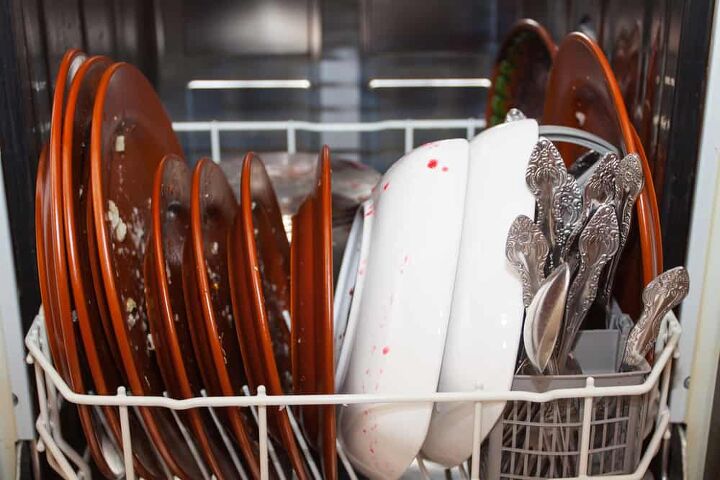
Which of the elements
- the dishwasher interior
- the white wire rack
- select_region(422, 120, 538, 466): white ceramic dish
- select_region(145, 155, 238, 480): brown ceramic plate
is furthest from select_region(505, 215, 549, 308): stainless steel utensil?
the white wire rack

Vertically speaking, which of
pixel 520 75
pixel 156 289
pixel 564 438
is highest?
pixel 520 75

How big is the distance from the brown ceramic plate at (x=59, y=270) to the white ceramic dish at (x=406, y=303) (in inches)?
7.7

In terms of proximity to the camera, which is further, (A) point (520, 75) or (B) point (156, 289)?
(A) point (520, 75)

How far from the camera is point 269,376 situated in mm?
616

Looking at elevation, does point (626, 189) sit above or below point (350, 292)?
above

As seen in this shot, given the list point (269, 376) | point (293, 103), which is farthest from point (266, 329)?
point (293, 103)

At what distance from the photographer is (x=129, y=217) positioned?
72 centimetres

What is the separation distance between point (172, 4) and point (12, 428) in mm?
626

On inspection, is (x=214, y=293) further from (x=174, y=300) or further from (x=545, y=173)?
(x=545, y=173)

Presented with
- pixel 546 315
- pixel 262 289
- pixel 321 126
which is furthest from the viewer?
pixel 321 126

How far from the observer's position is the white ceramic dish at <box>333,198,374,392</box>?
25.8 inches

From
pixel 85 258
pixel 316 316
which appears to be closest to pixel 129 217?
pixel 85 258

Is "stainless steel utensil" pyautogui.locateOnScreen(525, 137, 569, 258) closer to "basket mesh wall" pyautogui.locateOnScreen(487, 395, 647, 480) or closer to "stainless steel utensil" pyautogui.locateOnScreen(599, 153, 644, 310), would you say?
"stainless steel utensil" pyautogui.locateOnScreen(599, 153, 644, 310)

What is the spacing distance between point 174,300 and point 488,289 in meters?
0.27
